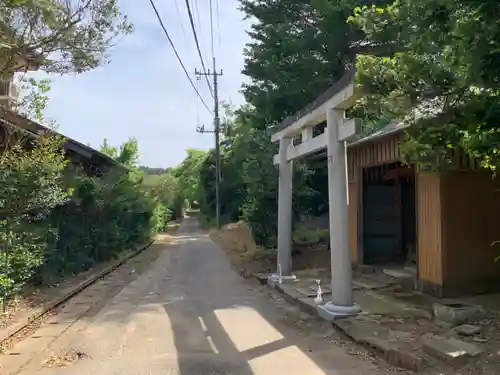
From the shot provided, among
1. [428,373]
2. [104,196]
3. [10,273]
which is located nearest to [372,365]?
[428,373]

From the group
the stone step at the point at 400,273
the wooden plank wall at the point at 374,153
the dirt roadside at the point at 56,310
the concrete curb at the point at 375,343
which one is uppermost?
the wooden plank wall at the point at 374,153

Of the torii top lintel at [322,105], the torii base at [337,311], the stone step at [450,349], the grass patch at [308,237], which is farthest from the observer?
the grass patch at [308,237]

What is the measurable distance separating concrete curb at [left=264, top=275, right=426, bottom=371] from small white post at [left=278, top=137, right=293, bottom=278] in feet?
8.31

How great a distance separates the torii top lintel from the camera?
Result: 696cm

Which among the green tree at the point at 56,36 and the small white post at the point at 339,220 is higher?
the green tree at the point at 56,36

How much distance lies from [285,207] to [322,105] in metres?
3.53

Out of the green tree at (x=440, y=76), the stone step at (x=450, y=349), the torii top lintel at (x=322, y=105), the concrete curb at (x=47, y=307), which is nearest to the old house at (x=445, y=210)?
the torii top lintel at (x=322, y=105)

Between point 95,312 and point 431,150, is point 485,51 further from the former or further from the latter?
point 95,312

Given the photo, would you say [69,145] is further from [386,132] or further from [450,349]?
[450,349]

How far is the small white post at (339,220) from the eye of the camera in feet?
24.4

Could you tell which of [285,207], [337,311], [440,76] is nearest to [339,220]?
[337,311]

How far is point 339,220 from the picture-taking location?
757 cm

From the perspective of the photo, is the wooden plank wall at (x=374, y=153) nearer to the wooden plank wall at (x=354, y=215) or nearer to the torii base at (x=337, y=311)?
the wooden plank wall at (x=354, y=215)

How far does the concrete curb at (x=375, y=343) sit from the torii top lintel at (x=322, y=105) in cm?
311
